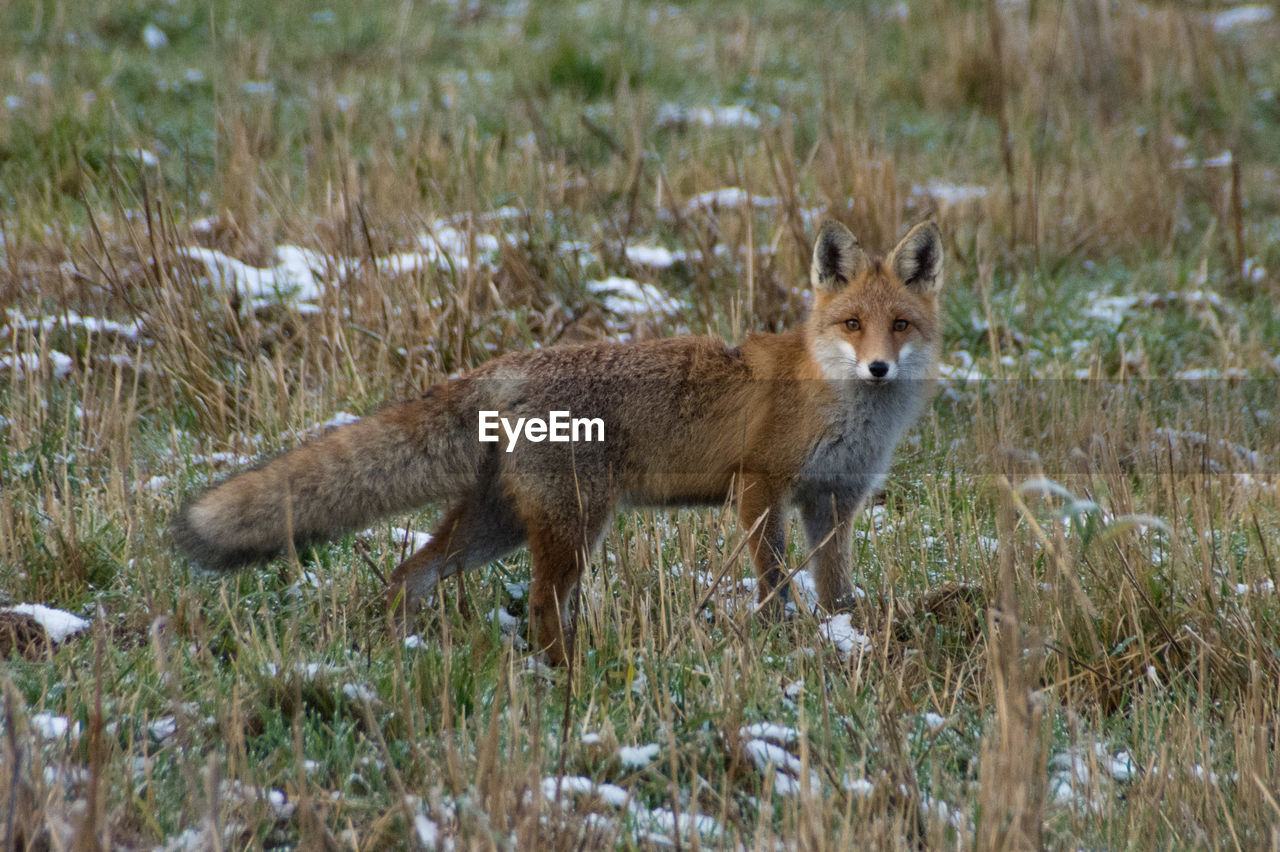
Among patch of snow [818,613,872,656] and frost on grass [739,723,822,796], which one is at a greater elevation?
frost on grass [739,723,822,796]

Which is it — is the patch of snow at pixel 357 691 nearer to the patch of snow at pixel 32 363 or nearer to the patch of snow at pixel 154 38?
the patch of snow at pixel 32 363

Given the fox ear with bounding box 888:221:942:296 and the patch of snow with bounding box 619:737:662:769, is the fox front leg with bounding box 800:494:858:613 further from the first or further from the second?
the patch of snow with bounding box 619:737:662:769

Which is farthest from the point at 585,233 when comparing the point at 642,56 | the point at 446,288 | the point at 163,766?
the point at 163,766

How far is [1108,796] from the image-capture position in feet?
9.48

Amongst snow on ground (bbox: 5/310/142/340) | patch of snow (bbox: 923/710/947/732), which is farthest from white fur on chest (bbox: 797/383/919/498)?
snow on ground (bbox: 5/310/142/340)

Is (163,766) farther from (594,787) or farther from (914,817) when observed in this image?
(914,817)

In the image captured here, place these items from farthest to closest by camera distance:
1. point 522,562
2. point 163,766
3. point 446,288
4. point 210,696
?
point 446,288 → point 522,562 → point 210,696 → point 163,766

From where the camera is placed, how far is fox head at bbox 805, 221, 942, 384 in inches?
175

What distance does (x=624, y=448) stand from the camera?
420 centimetres

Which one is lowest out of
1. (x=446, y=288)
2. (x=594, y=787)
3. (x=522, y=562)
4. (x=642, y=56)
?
(x=522, y=562)

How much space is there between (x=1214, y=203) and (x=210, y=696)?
908 cm

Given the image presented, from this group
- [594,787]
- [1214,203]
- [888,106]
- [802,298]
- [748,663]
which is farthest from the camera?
[888,106]

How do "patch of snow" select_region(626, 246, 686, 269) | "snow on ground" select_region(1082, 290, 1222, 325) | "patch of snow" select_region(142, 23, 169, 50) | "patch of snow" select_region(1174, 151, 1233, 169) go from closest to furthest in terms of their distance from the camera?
"patch of snow" select_region(626, 246, 686, 269) → "snow on ground" select_region(1082, 290, 1222, 325) → "patch of snow" select_region(1174, 151, 1233, 169) → "patch of snow" select_region(142, 23, 169, 50)

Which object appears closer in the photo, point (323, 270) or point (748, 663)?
point (748, 663)
